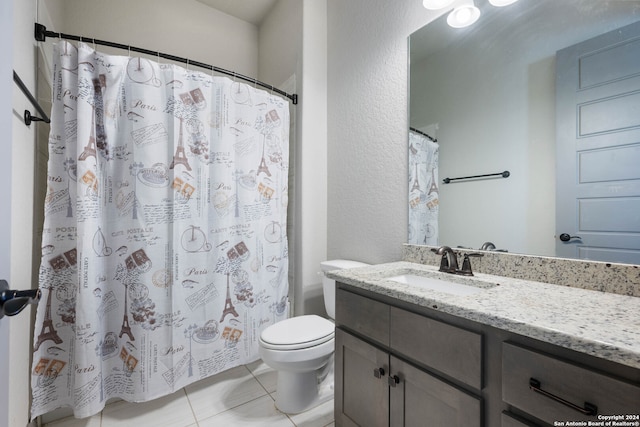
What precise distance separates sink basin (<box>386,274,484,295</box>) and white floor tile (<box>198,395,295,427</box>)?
99cm

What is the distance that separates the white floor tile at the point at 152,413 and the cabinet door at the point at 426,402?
1.18 m

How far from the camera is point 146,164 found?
146 centimetres

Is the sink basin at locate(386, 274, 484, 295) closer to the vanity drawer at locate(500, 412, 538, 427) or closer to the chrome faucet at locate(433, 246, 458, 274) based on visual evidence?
the chrome faucet at locate(433, 246, 458, 274)

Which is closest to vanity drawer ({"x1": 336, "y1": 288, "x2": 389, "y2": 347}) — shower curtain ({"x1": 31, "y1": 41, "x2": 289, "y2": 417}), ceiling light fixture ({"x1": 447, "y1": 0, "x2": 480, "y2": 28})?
shower curtain ({"x1": 31, "y1": 41, "x2": 289, "y2": 417})

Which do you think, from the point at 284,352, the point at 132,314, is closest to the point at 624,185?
the point at 284,352

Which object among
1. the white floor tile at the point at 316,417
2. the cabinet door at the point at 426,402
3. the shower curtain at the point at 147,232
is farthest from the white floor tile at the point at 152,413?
the cabinet door at the point at 426,402

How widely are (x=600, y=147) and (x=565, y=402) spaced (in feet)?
2.88

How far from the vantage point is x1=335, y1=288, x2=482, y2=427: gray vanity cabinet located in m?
0.76

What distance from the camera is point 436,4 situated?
1.36 meters

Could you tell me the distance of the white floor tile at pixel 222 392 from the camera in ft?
4.99

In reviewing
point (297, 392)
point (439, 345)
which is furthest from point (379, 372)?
point (297, 392)

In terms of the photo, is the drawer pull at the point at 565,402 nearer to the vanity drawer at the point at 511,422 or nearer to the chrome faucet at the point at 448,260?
the vanity drawer at the point at 511,422

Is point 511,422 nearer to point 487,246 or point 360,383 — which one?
point 360,383

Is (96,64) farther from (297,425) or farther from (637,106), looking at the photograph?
(637,106)
